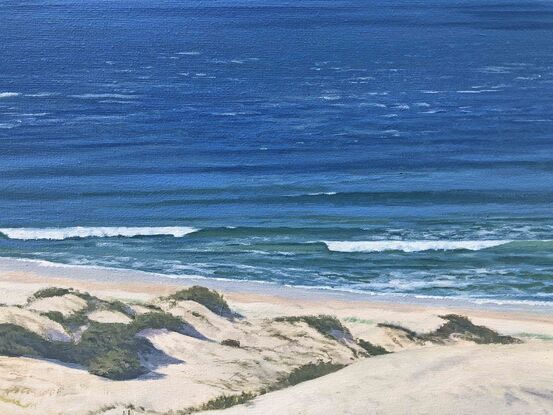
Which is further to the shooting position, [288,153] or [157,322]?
[288,153]

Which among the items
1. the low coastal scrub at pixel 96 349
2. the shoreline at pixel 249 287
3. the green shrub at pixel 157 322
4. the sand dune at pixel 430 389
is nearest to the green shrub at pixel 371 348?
the sand dune at pixel 430 389

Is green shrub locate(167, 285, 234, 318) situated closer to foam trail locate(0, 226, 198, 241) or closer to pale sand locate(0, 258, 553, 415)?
pale sand locate(0, 258, 553, 415)

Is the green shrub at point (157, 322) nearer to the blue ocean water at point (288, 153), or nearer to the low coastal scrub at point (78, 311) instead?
the low coastal scrub at point (78, 311)

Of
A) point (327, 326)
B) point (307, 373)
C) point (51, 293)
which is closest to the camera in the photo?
point (307, 373)

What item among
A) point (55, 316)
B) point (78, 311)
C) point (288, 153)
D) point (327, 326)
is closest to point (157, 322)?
point (55, 316)

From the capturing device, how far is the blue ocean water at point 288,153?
43312 millimetres

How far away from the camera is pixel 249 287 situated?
131ft

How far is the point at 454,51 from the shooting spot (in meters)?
86.0

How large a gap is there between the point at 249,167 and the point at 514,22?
54805 millimetres

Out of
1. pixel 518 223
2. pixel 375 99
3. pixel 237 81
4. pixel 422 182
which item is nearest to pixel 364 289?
pixel 518 223

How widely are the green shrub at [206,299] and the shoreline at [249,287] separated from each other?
20.4 feet

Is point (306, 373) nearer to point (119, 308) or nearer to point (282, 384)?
point (282, 384)

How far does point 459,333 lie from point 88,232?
1979cm

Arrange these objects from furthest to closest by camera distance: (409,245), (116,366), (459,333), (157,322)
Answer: (409,245) < (459,333) < (157,322) < (116,366)
